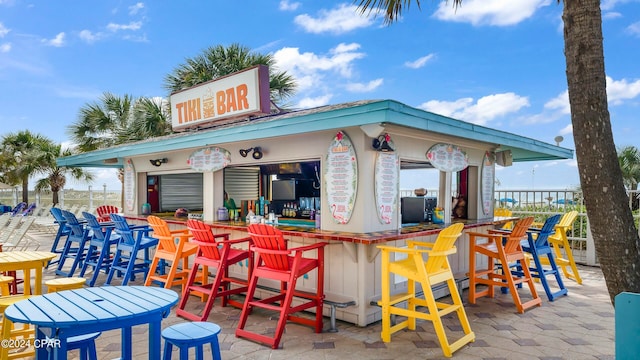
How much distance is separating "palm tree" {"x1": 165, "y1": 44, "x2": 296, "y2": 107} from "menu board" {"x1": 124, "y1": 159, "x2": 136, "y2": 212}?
3482 millimetres

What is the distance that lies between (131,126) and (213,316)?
28.2ft

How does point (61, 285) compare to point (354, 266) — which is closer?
point (61, 285)

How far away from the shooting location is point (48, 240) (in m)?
11.2

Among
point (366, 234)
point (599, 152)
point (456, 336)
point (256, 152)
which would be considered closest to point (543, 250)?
point (456, 336)

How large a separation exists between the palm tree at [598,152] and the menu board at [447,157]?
3.12 m

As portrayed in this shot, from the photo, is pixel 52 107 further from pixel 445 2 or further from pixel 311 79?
pixel 445 2

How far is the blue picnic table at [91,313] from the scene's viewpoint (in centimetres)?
208

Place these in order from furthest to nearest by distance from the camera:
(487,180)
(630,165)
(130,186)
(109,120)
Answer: (630,165)
(109,120)
(130,186)
(487,180)

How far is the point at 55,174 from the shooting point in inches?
625

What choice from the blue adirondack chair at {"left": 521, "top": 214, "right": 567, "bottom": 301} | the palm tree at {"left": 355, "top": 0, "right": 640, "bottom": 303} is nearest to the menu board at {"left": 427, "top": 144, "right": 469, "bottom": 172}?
the blue adirondack chair at {"left": 521, "top": 214, "right": 567, "bottom": 301}

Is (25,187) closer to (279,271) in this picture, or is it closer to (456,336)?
(279,271)

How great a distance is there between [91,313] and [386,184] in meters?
3.15

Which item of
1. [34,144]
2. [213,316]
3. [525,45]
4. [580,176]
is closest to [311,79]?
[525,45]

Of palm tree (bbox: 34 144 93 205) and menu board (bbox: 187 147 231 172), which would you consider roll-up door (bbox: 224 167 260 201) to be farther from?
palm tree (bbox: 34 144 93 205)
